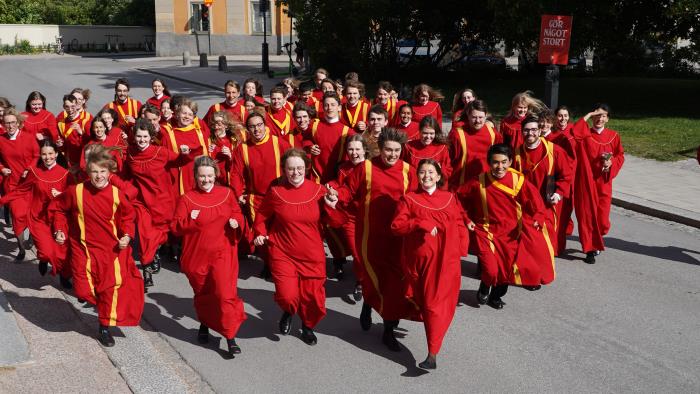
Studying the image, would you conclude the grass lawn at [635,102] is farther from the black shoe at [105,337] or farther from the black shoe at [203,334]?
the black shoe at [105,337]

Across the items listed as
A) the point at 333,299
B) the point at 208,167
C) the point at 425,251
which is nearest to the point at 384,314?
the point at 425,251

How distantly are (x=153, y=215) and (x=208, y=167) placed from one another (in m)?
2.28

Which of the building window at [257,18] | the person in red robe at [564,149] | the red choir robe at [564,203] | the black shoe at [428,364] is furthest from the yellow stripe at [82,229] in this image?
the building window at [257,18]

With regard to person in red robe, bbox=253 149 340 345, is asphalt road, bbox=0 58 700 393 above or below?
below

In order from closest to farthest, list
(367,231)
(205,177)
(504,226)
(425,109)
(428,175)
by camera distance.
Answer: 1. (428,175)
2. (205,177)
3. (367,231)
4. (504,226)
5. (425,109)

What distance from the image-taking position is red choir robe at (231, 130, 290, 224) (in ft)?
26.8

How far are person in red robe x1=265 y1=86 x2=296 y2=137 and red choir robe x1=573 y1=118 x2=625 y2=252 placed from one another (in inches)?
146

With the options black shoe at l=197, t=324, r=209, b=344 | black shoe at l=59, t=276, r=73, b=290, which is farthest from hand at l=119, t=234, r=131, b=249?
black shoe at l=59, t=276, r=73, b=290

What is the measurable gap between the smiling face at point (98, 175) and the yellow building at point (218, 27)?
4711 centimetres

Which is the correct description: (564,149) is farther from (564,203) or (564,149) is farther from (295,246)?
(295,246)

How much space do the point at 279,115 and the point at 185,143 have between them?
5.65ft

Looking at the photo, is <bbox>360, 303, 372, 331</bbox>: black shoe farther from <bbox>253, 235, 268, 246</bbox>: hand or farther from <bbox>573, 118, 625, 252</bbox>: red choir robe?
<bbox>573, 118, 625, 252</bbox>: red choir robe

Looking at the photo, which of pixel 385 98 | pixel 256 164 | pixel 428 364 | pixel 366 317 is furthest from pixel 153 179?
pixel 385 98

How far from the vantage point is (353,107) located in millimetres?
10586
